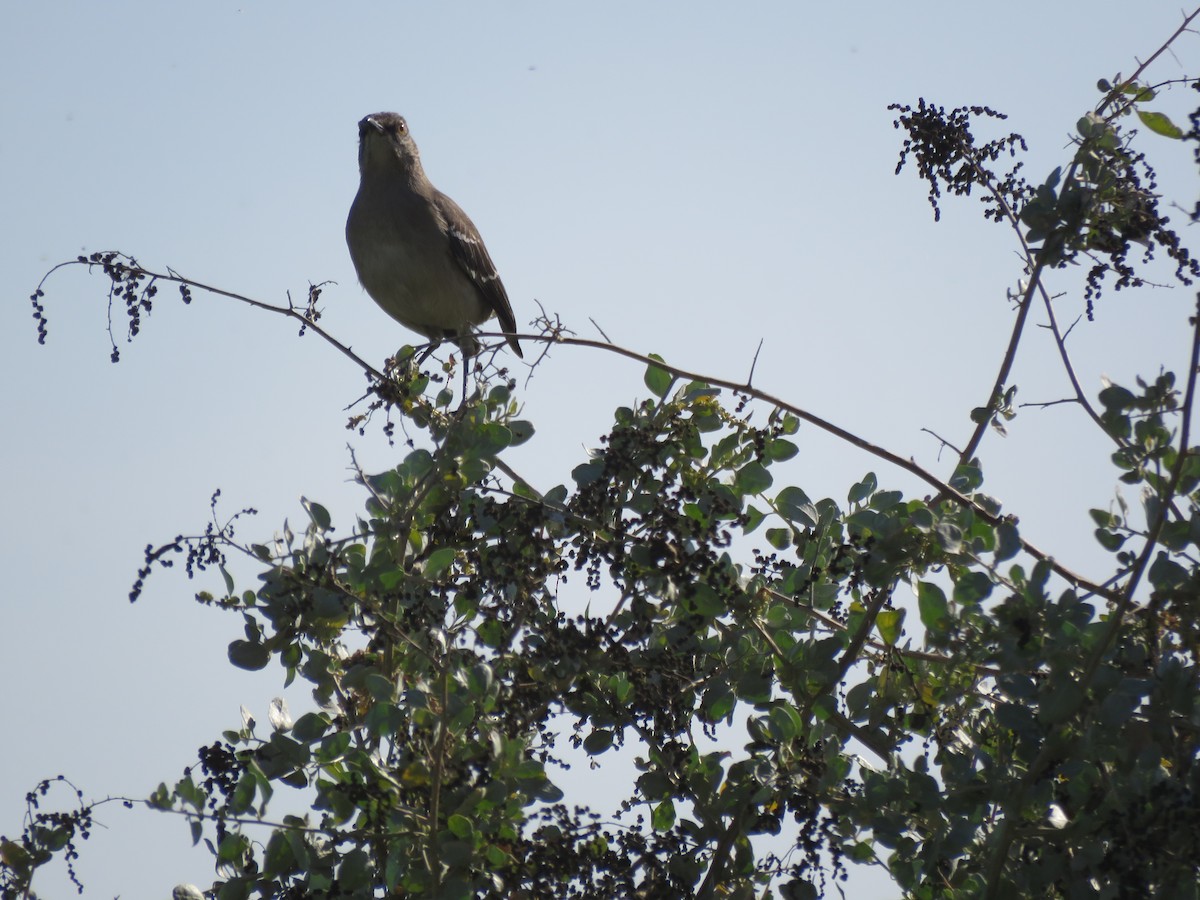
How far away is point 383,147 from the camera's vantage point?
26.8ft

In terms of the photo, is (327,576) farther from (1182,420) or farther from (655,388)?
(1182,420)

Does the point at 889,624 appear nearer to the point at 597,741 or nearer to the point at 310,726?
the point at 597,741

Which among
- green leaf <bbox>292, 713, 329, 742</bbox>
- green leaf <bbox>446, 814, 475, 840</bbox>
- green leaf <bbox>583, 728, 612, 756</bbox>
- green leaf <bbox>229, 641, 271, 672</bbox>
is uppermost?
green leaf <bbox>583, 728, 612, 756</bbox>

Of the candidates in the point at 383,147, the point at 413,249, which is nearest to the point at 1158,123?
the point at 413,249

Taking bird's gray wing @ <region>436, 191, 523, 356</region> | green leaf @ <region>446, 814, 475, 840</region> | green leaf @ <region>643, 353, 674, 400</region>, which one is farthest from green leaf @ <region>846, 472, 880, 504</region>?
bird's gray wing @ <region>436, 191, 523, 356</region>

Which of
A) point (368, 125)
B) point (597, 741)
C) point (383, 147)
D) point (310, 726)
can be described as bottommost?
point (310, 726)

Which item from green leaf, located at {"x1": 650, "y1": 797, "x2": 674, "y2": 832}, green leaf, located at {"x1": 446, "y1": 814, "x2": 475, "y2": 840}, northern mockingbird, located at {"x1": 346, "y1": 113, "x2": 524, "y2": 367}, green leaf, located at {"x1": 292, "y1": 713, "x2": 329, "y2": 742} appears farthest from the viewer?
northern mockingbird, located at {"x1": 346, "y1": 113, "x2": 524, "y2": 367}

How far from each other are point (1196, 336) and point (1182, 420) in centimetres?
18

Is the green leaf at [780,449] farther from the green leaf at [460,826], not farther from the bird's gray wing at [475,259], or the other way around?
the bird's gray wing at [475,259]

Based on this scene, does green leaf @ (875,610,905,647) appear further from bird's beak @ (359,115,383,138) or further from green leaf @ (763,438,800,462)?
bird's beak @ (359,115,383,138)

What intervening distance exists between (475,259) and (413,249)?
1.58 feet

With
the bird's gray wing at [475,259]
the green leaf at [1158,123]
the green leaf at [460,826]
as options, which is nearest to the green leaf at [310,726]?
the green leaf at [460,826]

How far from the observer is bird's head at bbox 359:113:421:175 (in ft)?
26.8

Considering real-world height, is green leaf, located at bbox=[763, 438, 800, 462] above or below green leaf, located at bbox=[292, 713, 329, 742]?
above
